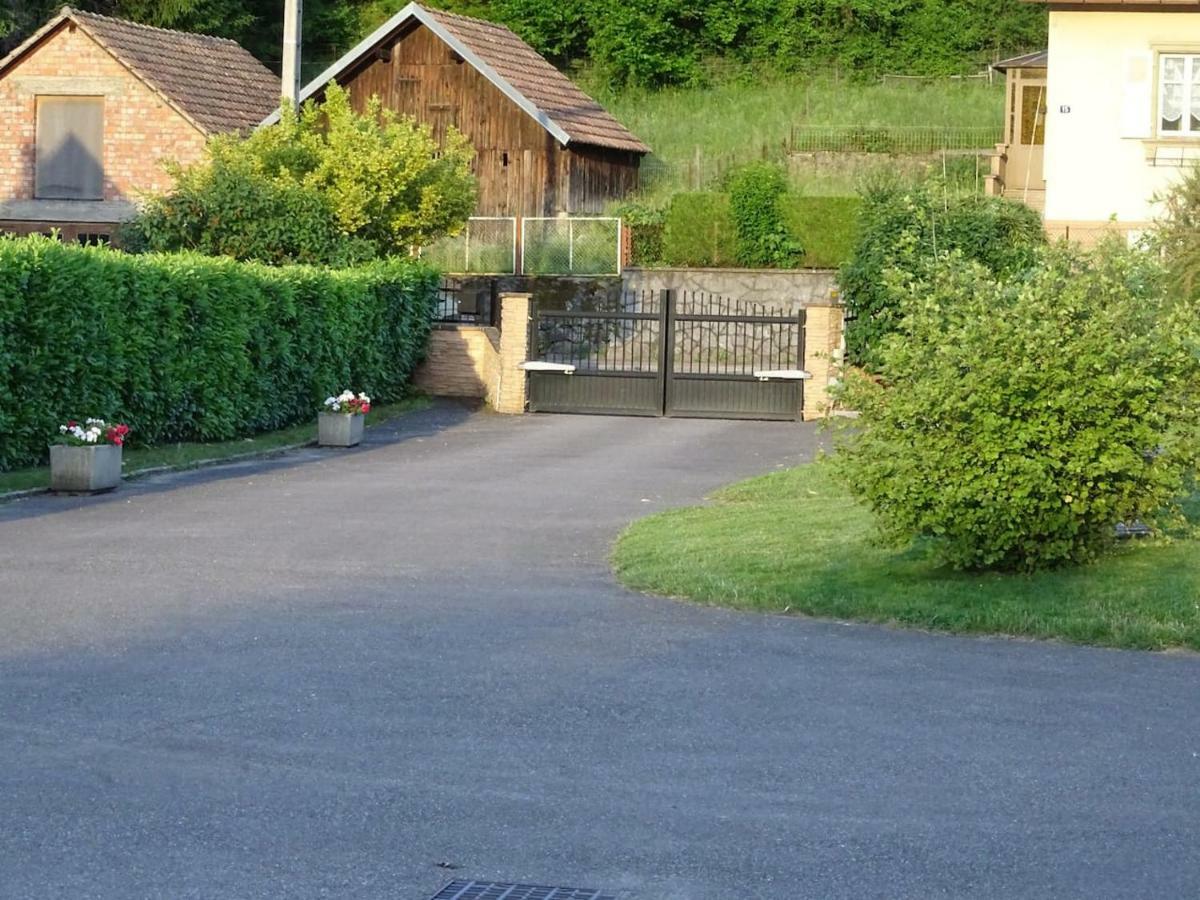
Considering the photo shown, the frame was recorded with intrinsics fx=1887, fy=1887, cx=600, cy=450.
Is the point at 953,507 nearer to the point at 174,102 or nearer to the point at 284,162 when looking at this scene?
the point at 284,162

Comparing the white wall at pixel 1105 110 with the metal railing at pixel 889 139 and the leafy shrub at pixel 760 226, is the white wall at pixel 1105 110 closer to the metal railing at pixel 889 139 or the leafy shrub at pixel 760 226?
the leafy shrub at pixel 760 226

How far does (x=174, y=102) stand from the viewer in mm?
40906

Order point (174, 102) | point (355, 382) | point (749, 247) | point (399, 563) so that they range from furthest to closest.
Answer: point (174, 102), point (749, 247), point (355, 382), point (399, 563)

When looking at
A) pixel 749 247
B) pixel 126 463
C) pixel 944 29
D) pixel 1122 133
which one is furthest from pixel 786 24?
pixel 126 463

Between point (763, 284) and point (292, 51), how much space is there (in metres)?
11.1

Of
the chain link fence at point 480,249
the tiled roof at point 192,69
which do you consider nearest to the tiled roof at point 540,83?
the chain link fence at point 480,249

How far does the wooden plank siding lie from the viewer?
41.9 meters

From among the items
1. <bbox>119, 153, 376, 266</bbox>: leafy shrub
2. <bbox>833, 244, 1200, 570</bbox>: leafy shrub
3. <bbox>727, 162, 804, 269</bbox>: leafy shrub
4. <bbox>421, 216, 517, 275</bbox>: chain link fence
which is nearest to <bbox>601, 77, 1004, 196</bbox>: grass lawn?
<bbox>727, 162, 804, 269</bbox>: leafy shrub

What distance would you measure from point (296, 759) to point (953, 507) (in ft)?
18.6

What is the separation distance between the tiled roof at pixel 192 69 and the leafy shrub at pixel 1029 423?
30.6 meters

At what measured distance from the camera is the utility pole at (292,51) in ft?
92.1

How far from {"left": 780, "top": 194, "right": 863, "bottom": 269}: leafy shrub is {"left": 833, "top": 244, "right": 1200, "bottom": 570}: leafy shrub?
25.6 meters

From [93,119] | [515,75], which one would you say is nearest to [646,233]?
[515,75]

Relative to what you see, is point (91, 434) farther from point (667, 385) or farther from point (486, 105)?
point (486, 105)
